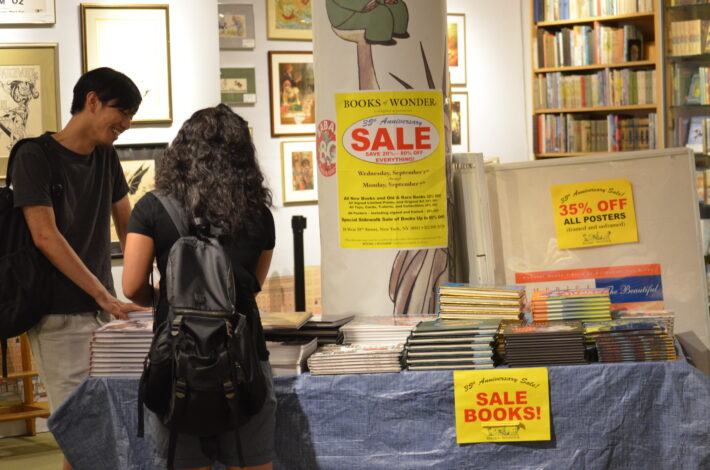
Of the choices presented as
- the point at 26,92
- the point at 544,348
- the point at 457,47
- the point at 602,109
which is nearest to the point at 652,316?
the point at 544,348

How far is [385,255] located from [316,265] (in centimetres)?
413

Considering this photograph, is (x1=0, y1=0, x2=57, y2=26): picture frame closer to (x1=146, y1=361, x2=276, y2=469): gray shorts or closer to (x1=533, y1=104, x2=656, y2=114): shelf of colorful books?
(x1=146, y1=361, x2=276, y2=469): gray shorts

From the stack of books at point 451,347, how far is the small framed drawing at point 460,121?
18.5ft

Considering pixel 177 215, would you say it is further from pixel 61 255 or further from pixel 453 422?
pixel 453 422

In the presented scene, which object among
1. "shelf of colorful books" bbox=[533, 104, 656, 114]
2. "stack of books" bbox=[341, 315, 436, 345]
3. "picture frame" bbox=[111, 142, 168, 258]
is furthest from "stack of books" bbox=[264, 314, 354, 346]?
"shelf of colorful books" bbox=[533, 104, 656, 114]

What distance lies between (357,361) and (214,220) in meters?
0.54

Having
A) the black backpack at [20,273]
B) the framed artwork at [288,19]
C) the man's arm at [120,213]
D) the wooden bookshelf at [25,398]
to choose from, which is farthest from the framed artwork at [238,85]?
the black backpack at [20,273]

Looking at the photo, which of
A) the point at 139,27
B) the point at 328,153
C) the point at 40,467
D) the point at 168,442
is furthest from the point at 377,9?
the point at 40,467

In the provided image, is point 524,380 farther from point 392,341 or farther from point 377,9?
point 377,9

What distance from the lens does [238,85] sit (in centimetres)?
662

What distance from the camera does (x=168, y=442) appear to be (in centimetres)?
208

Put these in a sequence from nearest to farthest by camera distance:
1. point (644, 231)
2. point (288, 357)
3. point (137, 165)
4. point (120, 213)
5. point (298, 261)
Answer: point (288, 357) < point (644, 231) < point (120, 213) < point (137, 165) < point (298, 261)

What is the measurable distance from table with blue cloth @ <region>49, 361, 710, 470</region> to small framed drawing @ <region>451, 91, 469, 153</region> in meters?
5.70

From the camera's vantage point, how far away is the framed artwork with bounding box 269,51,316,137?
22.0 ft
